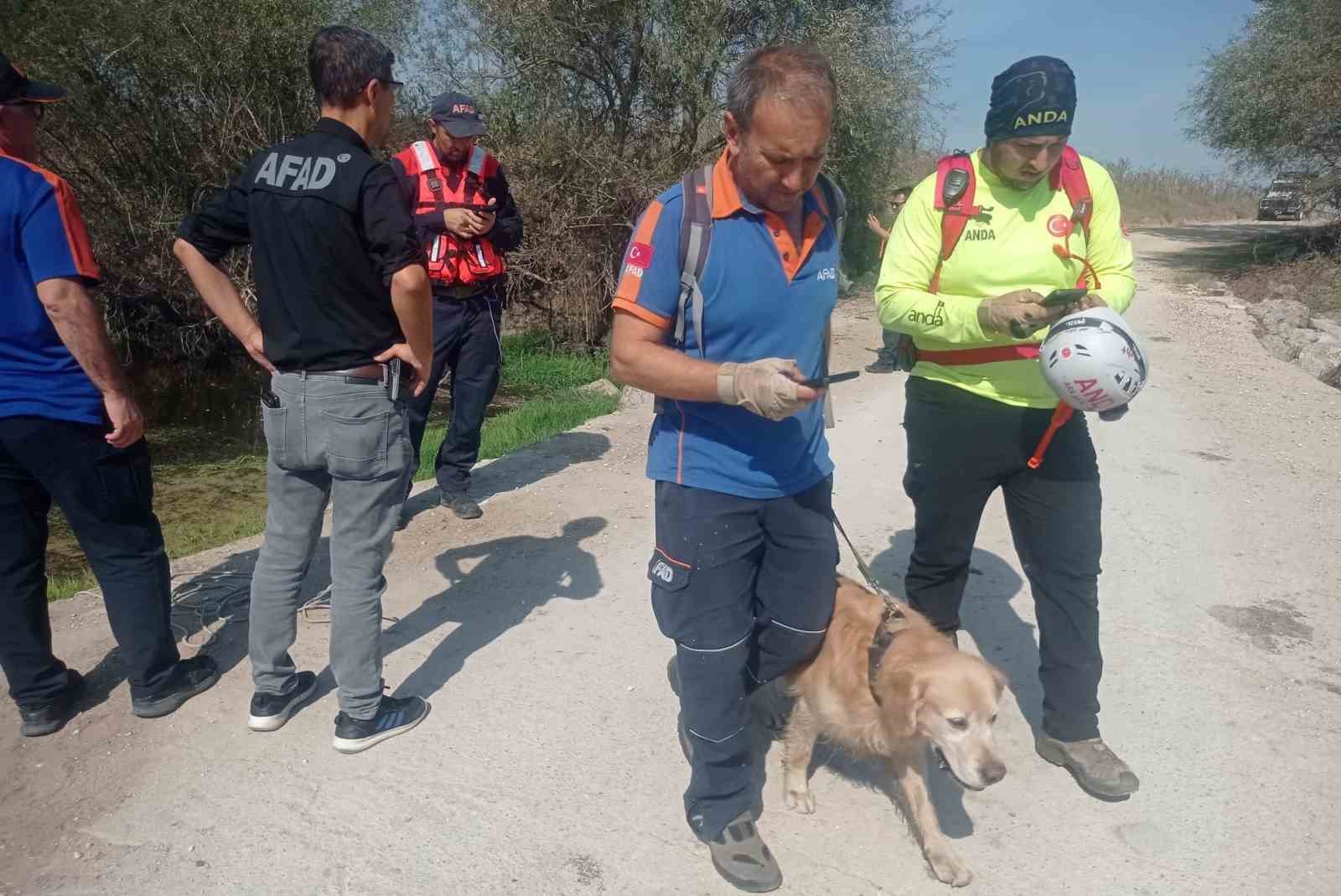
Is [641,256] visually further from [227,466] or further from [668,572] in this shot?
[227,466]

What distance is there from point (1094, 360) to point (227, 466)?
7.68 m

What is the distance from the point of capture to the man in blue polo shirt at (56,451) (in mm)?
2879

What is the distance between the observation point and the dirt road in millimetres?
2650

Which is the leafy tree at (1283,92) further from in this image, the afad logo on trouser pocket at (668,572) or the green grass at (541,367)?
the afad logo on trouser pocket at (668,572)

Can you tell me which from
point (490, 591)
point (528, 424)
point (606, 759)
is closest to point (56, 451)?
point (490, 591)

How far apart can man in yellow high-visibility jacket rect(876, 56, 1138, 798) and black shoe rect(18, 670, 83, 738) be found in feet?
10.8

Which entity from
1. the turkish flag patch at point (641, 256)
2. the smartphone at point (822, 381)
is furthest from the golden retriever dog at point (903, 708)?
the turkish flag patch at point (641, 256)

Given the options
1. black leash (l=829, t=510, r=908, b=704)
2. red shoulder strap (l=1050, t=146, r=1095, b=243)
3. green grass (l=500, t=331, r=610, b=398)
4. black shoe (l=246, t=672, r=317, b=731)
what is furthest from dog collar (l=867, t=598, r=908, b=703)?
green grass (l=500, t=331, r=610, b=398)

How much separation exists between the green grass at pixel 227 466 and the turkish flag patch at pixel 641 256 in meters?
3.99

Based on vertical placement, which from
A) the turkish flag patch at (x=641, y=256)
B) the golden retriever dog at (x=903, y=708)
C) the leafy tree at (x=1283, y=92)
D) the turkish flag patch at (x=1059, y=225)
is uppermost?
the leafy tree at (x=1283, y=92)

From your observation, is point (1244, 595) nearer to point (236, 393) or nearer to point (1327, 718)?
point (1327, 718)

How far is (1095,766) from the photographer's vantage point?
2.98 m

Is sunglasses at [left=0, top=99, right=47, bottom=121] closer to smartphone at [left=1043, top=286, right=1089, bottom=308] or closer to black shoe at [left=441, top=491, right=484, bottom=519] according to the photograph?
black shoe at [left=441, top=491, right=484, bottom=519]

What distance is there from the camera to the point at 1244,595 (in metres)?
4.37
